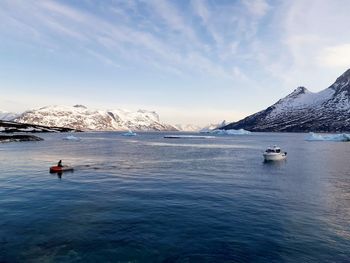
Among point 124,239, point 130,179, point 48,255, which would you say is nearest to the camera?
point 48,255

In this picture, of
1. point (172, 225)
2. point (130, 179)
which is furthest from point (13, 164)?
point (172, 225)

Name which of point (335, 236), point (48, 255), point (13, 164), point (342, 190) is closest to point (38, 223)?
point (48, 255)

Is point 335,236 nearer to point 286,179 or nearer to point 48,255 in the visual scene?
point 48,255

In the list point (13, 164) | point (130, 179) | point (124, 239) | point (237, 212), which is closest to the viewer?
point (124, 239)

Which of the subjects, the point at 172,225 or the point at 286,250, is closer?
the point at 286,250

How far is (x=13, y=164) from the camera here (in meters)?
79.1

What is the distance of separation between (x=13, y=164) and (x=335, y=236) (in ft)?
247

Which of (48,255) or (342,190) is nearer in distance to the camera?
(48,255)

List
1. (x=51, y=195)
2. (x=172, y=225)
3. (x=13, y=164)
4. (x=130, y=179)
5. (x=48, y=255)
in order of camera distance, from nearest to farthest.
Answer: (x=48, y=255) → (x=172, y=225) → (x=51, y=195) → (x=130, y=179) → (x=13, y=164)

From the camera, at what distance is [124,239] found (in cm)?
2750

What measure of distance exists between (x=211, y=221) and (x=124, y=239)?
992 cm

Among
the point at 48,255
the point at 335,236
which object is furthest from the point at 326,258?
the point at 48,255

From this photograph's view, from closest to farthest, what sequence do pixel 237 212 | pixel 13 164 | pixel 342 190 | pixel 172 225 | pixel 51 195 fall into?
pixel 172 225 → pixel 237 212 → pixel 51 195 → pixel 342 190 → pixel 13 164

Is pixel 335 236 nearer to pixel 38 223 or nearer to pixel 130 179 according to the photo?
pixel 38 223
